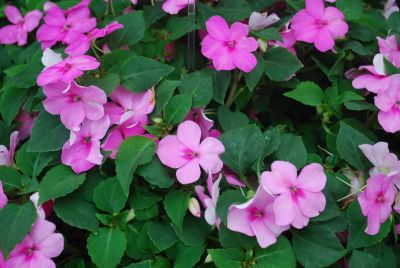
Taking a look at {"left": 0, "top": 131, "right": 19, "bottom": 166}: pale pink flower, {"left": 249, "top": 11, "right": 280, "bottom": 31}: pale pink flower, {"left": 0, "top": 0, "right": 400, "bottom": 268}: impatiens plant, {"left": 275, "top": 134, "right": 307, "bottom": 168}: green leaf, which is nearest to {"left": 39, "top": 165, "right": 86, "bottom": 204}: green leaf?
{"left": 0, "top": 0, "right": 400, "bottom": 268}: impatiens plant

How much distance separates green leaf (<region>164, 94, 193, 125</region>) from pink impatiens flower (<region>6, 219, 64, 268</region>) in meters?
0.29

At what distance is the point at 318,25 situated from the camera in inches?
45.4

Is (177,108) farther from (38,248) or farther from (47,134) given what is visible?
(38,248)

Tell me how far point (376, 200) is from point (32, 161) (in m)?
0.64

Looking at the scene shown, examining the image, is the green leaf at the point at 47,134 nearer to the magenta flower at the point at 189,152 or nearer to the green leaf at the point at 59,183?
the green leaf at the point at 59,183

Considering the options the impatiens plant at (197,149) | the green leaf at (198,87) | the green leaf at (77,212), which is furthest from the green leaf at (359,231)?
the green leaf at (77,212)

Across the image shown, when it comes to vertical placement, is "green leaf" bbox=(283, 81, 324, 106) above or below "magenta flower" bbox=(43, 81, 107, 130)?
below

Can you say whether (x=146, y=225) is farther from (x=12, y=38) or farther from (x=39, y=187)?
(x=12, y=38)

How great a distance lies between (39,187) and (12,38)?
54 cm

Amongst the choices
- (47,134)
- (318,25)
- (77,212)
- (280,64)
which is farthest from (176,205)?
(318,25)

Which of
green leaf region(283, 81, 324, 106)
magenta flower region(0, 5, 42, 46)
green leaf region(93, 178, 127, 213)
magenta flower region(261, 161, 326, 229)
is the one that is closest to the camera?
magenta flower region(261, 161, 326, 229)

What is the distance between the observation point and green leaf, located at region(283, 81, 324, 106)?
1.08 metres

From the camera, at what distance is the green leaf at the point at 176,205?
906mm

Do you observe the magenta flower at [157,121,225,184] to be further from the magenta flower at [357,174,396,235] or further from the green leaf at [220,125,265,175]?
the magenta flower at [357,174,396,235]
